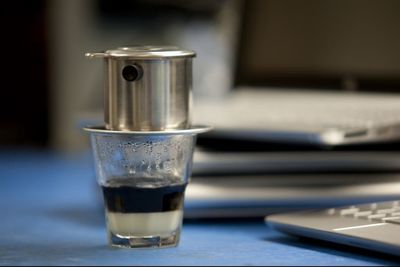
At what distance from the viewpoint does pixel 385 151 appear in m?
0.84

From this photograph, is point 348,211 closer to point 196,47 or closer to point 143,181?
point 143,181

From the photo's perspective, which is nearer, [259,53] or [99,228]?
[99,228]

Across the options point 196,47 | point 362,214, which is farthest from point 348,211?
point 196,47

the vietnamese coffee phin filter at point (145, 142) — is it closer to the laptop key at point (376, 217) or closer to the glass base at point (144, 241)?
the glass base at point (144, 241)

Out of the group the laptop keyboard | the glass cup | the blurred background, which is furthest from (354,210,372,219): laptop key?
the blurred background

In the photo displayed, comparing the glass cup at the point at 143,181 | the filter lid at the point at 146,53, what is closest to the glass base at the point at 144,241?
the glass cup at the point at 143,181

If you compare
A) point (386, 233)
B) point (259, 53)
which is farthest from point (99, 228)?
point (259, 53)

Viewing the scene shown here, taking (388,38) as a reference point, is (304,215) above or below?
below

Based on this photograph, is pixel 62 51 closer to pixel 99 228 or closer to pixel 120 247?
pixel 99 228

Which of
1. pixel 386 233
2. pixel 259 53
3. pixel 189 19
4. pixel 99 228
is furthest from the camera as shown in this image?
pixel 189 19

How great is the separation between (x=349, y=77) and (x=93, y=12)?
46.4 inches

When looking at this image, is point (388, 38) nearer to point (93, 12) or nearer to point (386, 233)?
point (386, 233)

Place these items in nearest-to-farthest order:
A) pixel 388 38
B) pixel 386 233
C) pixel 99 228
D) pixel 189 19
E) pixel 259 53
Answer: pixel 386 233 < pixel 99 228 < pixel 388 38 < pixel 259 53 < pixel 189 19

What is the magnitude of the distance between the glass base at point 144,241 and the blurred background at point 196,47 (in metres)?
0.15
